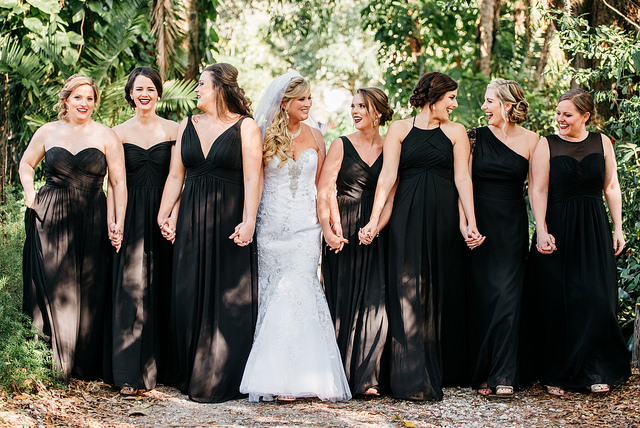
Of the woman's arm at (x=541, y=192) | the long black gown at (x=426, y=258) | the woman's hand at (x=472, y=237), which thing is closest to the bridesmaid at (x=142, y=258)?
the long black gown at (x=426, y=258)

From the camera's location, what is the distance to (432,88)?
5.76m

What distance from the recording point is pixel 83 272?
5.87m

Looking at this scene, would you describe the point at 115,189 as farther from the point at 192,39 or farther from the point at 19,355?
the point at 192,39

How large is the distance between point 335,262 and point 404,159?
1.03m

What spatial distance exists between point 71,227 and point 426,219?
9.45ft

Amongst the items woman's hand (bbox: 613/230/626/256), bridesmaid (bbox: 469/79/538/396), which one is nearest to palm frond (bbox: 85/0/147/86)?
bridesmaid (bbox: 469/79/538/396)

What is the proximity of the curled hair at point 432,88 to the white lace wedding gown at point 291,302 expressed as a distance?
3.17 feet

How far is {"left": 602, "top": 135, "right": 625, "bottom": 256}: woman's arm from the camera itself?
5730mm

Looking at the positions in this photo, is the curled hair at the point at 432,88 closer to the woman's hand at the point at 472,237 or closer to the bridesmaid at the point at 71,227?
the woman's hand at the point at 472,237

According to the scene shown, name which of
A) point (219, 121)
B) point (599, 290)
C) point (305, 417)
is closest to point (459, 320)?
point (599, 290)

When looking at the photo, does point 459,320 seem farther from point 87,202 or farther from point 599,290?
point 87,202

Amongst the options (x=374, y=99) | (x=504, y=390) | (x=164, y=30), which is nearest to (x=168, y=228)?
(x=374, y=99)

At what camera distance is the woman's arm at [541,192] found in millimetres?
5688

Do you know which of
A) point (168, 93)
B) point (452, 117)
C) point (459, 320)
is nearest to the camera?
point (459, 320)
